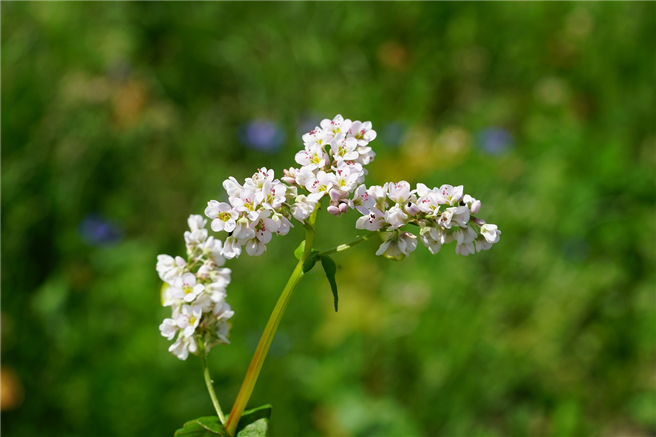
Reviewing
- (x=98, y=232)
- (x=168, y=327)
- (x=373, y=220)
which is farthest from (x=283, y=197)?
(x=98, y=232)

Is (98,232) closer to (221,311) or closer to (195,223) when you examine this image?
(195,223)

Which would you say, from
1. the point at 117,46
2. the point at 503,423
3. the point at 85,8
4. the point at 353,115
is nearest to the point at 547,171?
the point at 353,115

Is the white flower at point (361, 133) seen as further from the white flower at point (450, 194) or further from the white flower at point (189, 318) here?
the white flower at point (189, 318)

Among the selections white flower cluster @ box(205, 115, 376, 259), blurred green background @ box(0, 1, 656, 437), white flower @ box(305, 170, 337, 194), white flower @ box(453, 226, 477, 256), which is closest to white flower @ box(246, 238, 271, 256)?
white flower cluster @ box(205, 115, 376, 259)

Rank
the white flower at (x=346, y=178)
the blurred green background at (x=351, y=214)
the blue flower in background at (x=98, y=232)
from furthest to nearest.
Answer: the blue flower in background at (x=98, y=232), the blurred green background at (x=351, y=214), the white flower at (x=346, y=178)

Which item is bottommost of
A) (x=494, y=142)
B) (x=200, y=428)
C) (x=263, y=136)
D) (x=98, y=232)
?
(x=200, y=428)

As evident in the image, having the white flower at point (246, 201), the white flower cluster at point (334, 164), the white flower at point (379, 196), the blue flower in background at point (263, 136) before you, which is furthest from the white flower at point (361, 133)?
the blue flower in background at point (263, 136)

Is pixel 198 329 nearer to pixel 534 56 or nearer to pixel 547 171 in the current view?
pixel 547 171
